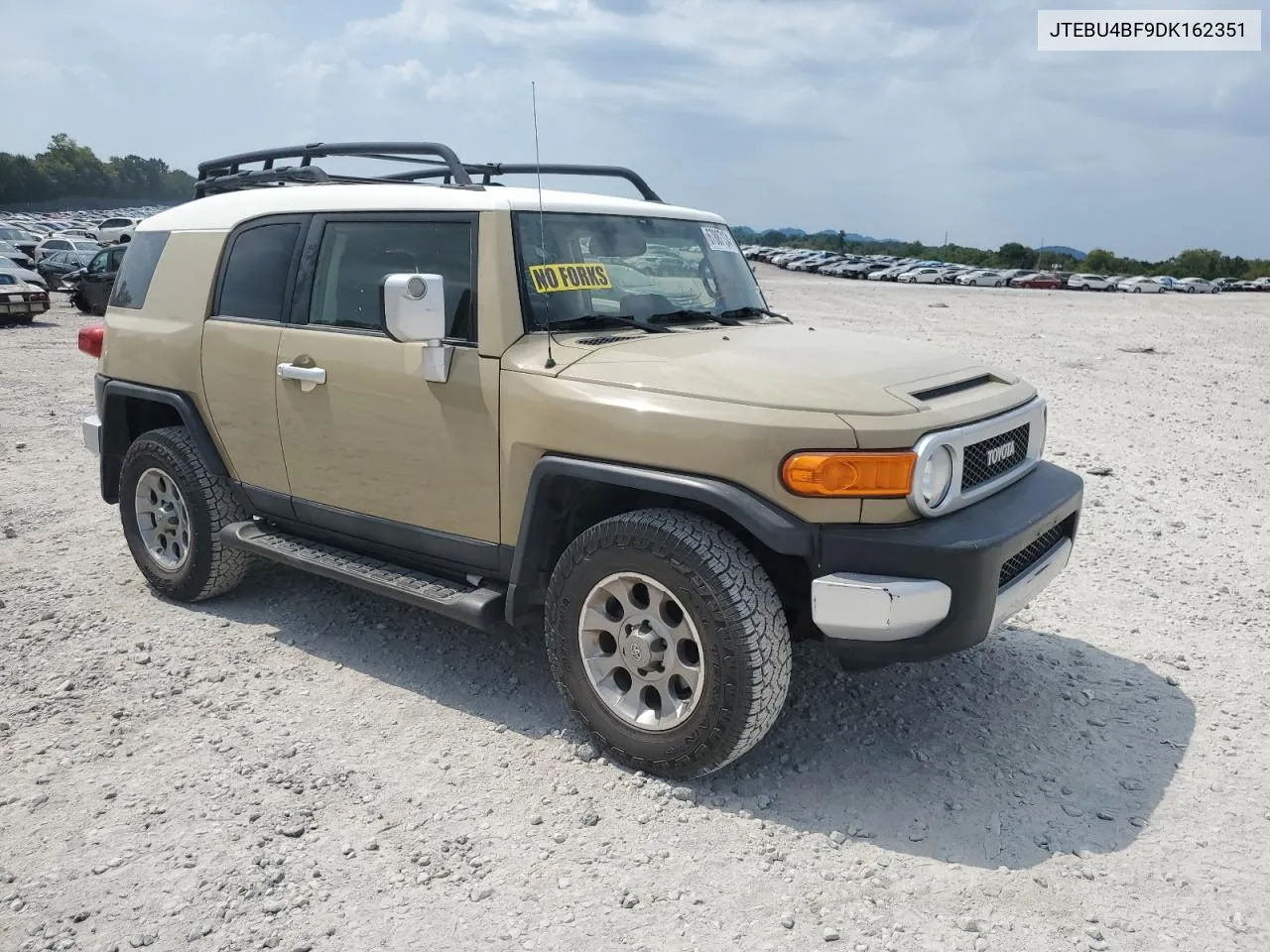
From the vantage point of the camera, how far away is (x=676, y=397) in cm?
336

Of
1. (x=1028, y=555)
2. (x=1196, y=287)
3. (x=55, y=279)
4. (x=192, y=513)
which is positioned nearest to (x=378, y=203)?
(x=192, y=513)

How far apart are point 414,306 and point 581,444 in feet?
2.57

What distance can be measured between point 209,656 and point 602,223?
269 cm

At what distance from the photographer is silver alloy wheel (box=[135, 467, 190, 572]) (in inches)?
204

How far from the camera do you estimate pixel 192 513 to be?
4992 mm

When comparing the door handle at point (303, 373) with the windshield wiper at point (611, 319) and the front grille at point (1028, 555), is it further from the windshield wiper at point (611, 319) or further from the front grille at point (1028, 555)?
the front grille at point (1028, 555)

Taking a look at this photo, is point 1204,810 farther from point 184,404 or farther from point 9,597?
point 9,597

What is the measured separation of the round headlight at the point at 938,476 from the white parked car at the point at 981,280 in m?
53.8

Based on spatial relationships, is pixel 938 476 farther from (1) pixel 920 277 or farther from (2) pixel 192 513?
(1) pixel 920 277

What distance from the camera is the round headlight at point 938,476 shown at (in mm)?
3244

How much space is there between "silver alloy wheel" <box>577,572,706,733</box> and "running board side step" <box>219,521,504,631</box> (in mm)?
474

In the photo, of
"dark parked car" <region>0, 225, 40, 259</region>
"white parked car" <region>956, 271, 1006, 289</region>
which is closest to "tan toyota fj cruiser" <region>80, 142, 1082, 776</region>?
"dark parked car" <region>0, 225, 40, 259</region>

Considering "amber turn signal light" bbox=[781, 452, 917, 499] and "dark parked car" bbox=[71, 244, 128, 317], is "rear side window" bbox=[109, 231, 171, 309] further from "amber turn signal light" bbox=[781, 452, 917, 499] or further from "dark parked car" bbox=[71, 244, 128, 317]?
"dark parked car" bbox=[71, 244, 128, 317]

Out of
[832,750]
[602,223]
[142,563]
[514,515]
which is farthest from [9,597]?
[832,750]
